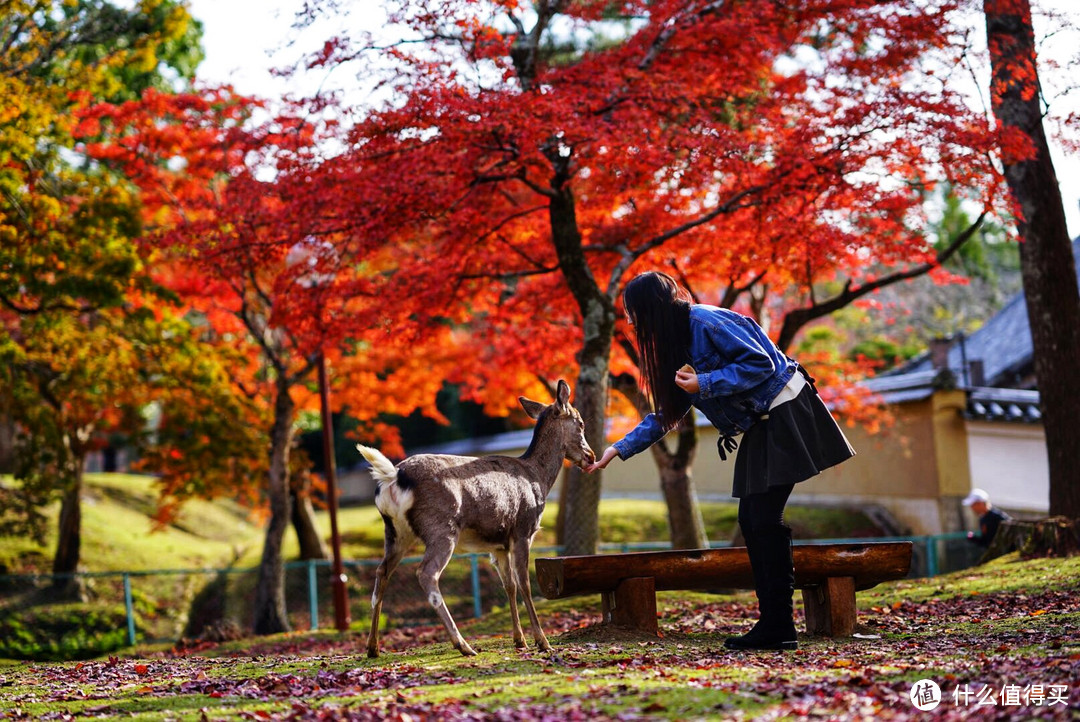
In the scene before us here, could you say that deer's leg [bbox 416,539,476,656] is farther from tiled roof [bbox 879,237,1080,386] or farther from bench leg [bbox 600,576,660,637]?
tiled roof [bbox 879,237,1080,386]

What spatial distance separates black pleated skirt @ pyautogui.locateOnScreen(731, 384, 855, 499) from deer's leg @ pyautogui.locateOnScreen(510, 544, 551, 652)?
146 centimetres

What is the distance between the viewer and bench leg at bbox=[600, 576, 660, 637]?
6.69 meters

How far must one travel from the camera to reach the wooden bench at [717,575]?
652 cm

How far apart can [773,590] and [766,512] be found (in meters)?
0.45

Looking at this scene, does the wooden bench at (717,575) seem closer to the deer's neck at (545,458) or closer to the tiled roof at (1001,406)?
the deer's neck at (545,458)

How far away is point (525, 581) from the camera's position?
6465 millimetres

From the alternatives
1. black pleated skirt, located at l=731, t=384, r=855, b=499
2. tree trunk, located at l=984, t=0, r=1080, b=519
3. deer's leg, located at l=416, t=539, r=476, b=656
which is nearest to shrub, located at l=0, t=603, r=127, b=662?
deer's leg, located at l=416, t=539, r=476, b=656

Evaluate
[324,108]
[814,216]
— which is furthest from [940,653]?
[324,108]

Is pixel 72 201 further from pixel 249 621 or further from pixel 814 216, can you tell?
pixel 814 216

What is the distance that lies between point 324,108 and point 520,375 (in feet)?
21.0

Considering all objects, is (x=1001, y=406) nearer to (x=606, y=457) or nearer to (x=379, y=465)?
(x=606, y=457)

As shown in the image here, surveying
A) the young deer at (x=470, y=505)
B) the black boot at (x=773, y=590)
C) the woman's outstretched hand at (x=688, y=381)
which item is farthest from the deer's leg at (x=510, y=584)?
the woman's outstretched hand at (x=688, y=381)

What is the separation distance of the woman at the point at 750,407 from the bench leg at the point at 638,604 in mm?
782

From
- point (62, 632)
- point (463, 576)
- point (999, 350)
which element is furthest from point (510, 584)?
point (999, 350)
